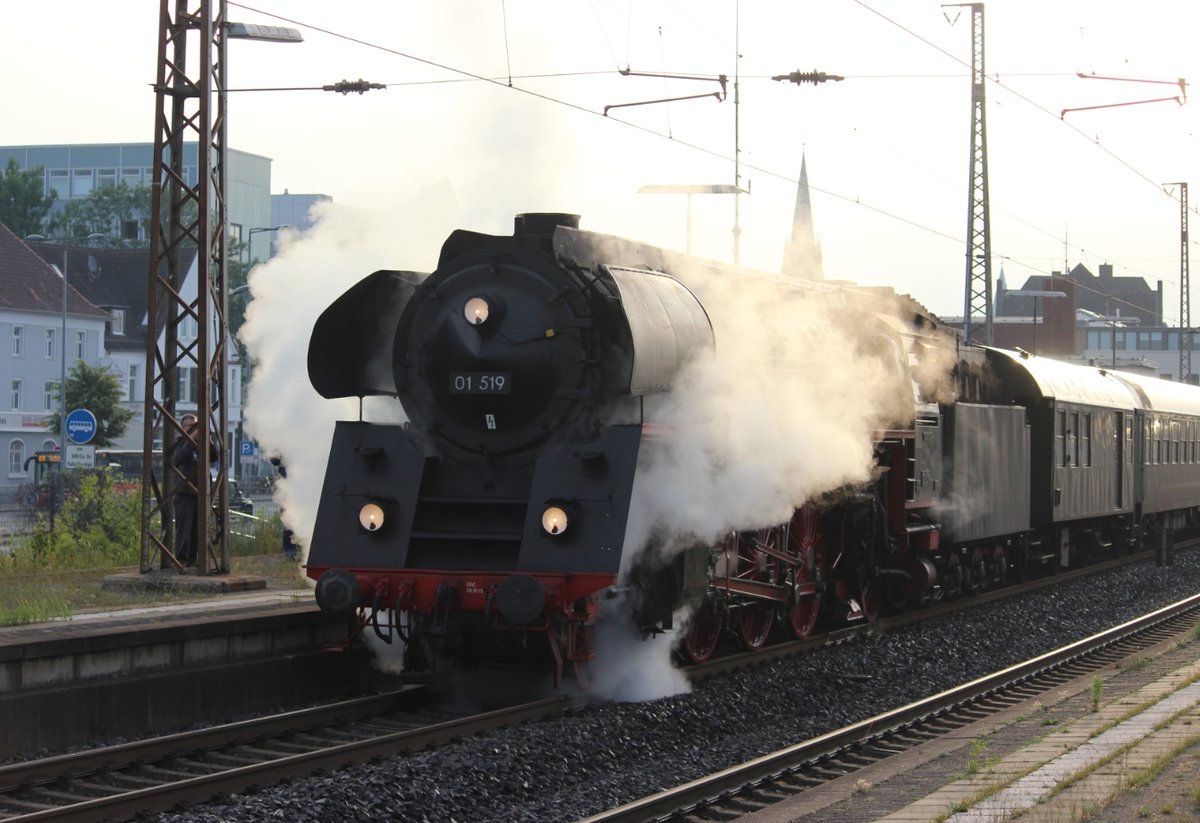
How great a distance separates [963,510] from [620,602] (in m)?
7.86

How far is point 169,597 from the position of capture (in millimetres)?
14523

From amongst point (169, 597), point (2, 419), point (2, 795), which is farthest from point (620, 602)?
point (2, 419)

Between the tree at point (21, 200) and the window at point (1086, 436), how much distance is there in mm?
64923

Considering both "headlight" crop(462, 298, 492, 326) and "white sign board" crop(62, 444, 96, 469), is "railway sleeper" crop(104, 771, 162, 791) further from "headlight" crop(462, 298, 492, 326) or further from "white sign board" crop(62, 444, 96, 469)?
"white sign board" crop(62, 444, 96, 469)

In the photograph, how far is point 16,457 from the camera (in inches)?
2125

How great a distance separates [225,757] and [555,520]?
2.68m

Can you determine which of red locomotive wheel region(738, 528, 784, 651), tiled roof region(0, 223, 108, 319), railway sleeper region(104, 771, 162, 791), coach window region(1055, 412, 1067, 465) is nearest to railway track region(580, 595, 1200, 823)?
red locomotive wheel region(738, 528, 784, 651)

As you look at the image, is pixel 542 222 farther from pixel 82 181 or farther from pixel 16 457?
pixel 82 181

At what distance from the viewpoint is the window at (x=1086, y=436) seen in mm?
22953

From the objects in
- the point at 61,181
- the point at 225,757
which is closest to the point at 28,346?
the point at 61,181

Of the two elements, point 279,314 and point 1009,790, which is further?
point 279,314

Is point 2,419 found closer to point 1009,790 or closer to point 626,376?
point 626,376

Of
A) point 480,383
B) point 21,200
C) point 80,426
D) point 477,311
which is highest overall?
point 21,200

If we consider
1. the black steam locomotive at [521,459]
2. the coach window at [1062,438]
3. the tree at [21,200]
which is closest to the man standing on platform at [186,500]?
the black steam locomotive at [521,459]
